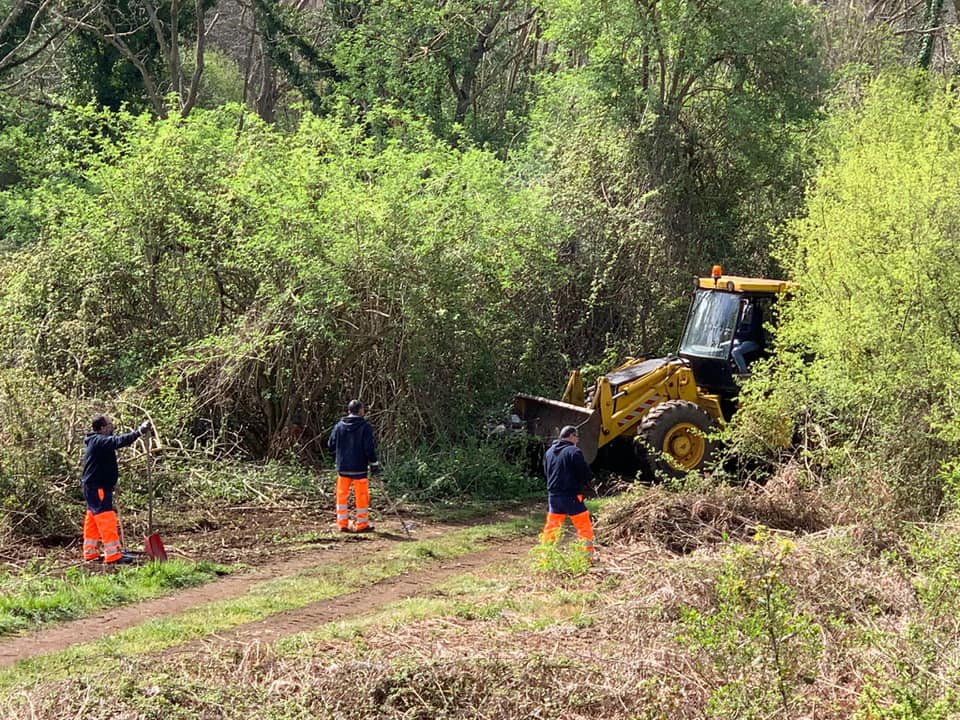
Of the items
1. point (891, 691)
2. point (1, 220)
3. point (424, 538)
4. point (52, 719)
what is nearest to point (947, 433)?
point (891, 691)

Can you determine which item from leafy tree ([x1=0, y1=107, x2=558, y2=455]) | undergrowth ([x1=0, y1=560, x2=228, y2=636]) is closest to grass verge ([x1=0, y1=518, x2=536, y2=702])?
undergrowth ([x1=0, y1=560, x2=228, y2=636])

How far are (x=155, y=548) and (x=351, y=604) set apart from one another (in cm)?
253

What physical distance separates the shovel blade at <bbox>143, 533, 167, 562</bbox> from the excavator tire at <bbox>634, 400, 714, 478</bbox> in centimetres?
653

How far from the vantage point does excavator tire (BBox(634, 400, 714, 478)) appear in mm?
16000

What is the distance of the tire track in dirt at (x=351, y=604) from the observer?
9344 millimetres

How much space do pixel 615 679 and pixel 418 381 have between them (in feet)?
30.2

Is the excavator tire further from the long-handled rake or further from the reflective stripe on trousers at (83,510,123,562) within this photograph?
the reflective stripe on trousers at (83,510,123,562)

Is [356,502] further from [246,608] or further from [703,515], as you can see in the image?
[703,515]

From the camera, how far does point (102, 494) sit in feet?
40.1

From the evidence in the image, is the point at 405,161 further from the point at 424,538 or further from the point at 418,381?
the point at 424,538

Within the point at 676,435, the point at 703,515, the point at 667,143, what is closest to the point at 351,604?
the point at 703,515

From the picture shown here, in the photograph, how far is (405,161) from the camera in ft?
58.8

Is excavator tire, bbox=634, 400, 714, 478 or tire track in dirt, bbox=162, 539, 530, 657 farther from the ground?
excavator tire, bbox=634, 400, 714, 478

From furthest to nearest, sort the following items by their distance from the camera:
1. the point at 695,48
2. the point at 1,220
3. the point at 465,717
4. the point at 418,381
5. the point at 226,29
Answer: the point at 226,29, the point at 1,220, the point at 695,48, the point at 418,381, the point at 465,717
